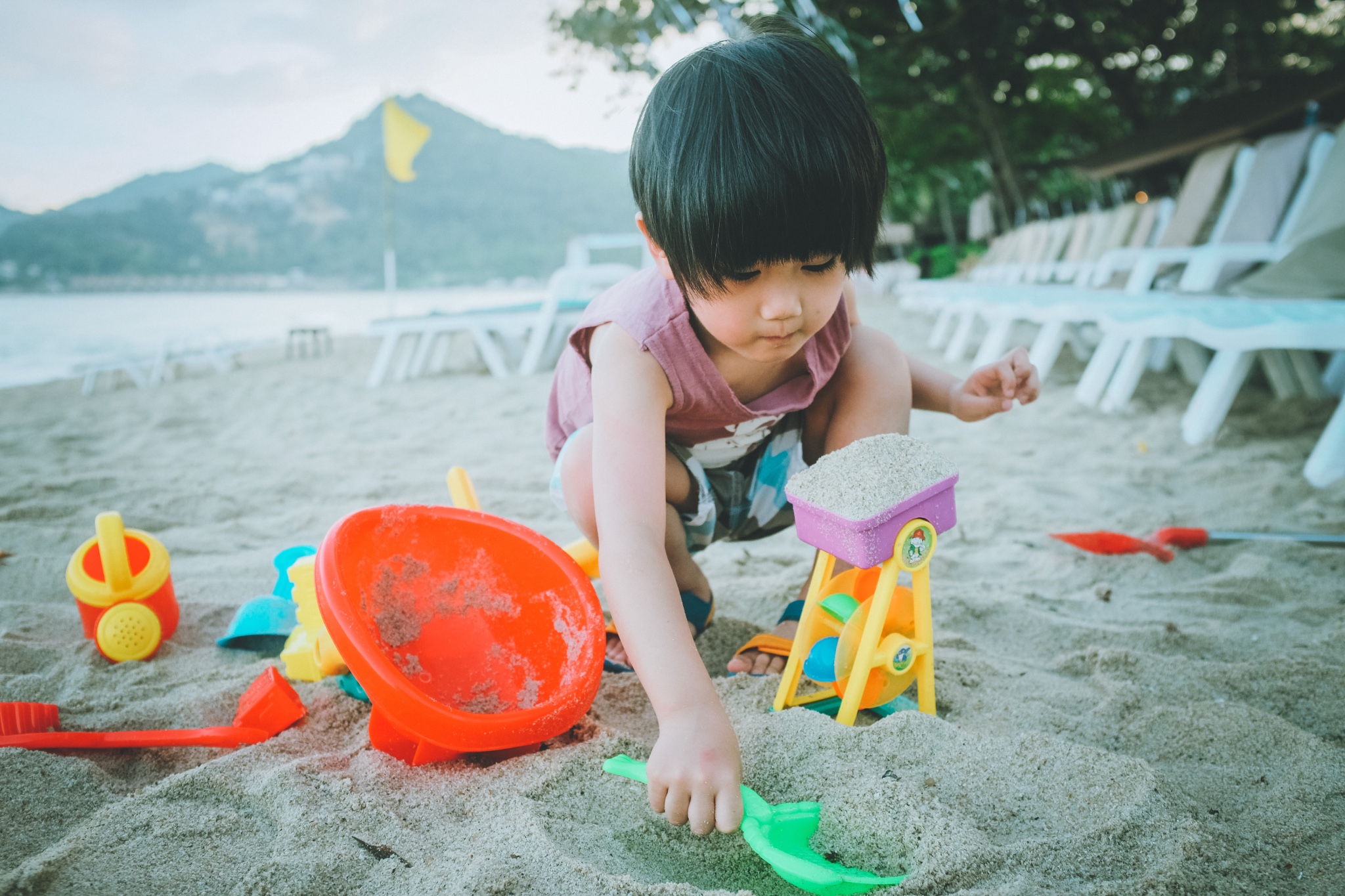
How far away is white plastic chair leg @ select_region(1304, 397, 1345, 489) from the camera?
187cm

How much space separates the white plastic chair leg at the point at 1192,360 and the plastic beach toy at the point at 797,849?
10.8ft

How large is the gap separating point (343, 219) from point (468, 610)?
34.8 m

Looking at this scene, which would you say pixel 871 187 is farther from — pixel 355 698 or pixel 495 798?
pixel 355 698

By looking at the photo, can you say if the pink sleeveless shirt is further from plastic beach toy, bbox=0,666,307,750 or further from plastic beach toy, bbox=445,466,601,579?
plastic beach toy, bbox=0,666,307,750

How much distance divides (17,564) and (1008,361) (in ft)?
6.17

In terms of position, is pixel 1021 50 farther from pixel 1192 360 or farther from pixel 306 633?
pixel 306 633

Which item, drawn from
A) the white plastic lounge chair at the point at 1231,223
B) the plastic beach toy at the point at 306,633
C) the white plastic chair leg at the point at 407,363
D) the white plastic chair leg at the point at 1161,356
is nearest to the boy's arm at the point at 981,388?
the plastic beach toy at the point at 306,633

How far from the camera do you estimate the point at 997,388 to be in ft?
3.90

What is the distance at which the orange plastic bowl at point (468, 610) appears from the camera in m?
0.89

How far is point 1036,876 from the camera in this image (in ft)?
2.12

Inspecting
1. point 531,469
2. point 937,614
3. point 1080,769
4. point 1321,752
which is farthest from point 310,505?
point 1321,752

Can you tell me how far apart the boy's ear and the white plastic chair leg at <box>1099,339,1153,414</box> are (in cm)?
257

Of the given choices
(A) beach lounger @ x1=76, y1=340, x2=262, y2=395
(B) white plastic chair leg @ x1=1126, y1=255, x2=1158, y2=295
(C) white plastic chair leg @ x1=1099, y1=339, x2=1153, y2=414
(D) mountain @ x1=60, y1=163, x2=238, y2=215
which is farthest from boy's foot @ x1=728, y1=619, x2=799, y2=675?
(D) mountain @ x1=60, y1=163, x2=238, y2=215

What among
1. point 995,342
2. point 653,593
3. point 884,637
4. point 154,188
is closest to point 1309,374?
point 995,342
